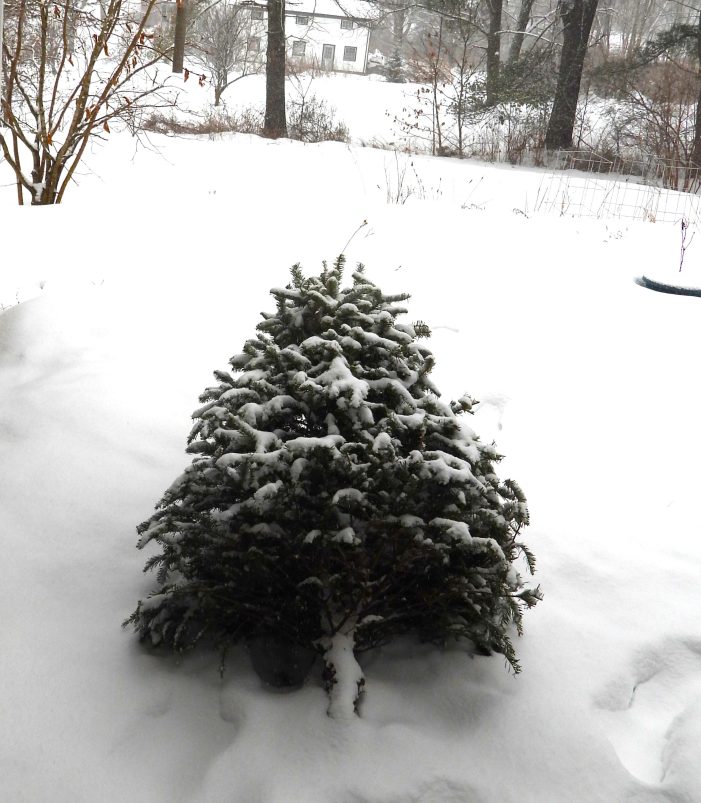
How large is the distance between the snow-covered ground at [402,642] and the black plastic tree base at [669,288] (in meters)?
0.11

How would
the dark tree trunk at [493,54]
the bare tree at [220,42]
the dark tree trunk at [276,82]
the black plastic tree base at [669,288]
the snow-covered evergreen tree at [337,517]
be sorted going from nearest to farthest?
the snow-covered evergreen tree at [337,517] → the black plastic tree base at [669,288] → the dark tree trunk at [276,82] → the dark tree trunk at [493,54] → the bare tree at [220,42]

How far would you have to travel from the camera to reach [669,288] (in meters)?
5.28

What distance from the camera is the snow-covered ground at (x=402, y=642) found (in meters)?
1.64

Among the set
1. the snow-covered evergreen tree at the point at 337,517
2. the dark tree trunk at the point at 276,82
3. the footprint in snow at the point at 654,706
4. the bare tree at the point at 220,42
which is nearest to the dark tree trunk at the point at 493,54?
the dark tree trunk at the point at 276,82

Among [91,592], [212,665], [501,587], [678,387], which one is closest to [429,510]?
[501,587]

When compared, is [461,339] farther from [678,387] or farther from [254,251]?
[254,251]

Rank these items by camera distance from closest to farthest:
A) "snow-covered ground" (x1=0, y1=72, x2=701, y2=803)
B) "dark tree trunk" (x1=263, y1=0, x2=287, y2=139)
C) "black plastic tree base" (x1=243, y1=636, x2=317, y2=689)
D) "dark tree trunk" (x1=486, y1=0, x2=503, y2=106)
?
"snow-covered ground" (x1=0, y1=72, x2=701, y2=803) → "black plastic tree base" (x1=243, y1=636, x2=317, y2=689) → "dark tree trunk" (x1=263, y1=0, x2=287, y2=139) → "dark tree trunk" (x1=486, y1=0, x2=503, y2=106)

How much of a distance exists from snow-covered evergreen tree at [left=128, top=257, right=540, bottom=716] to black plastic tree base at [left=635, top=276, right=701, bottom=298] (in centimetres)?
385

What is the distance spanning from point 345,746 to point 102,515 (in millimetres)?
1174

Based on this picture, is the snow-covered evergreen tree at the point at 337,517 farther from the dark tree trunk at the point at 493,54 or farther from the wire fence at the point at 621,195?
the dark tree trunk at the point at 493,54

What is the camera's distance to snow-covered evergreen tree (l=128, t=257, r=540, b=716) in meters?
1.76

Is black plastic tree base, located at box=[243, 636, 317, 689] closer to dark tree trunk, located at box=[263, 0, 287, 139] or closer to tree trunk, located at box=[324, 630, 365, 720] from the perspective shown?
tree trunk, located at box=[324, 630, 365, 720]

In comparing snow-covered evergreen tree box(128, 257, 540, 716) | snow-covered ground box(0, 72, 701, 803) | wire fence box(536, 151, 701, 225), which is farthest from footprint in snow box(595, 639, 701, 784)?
wire fence box(536, 151, 701, 225)

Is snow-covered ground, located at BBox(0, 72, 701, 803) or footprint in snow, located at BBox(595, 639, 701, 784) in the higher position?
snow-covered ground, located at BBox(0, 72, 701, 803)
